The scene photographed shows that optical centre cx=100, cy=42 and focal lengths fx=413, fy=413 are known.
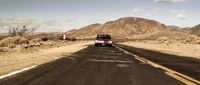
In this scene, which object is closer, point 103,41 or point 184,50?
point 184,50

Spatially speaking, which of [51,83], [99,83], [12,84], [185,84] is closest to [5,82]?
[12,84]

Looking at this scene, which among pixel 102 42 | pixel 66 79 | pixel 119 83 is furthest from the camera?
pixel 102 42

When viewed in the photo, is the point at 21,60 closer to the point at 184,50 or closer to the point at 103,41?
the point at 184,50

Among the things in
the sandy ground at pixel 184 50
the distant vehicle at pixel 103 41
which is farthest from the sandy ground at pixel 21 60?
the distant vehicle at pixel 103 41

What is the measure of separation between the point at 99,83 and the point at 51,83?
116cm

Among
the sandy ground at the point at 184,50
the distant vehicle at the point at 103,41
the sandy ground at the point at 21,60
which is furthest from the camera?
the distant vehicle at the point at 103,41

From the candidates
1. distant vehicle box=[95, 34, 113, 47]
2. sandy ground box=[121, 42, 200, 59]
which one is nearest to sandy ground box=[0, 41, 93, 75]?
sandy ground box=[121, 42, 200, 59]

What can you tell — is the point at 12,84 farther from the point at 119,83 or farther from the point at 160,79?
the point at 160,79

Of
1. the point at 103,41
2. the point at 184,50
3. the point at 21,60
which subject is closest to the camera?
the point at 21,60

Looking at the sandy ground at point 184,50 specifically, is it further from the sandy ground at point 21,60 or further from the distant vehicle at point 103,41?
the sandy ground at point 21,60

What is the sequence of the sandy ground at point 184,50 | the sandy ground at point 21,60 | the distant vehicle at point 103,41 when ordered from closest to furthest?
1. the sandy ground at point 21,60
2. the sandy ground at point 184,50
3. the distant vehicle at point 103,41

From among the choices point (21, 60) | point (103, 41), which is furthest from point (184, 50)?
point (21, 60)

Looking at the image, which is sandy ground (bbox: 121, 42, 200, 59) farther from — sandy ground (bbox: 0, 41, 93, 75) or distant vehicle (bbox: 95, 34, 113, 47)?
sandy ground (bbox: 0, 41, 93, 75)

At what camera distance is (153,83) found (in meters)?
10.4
